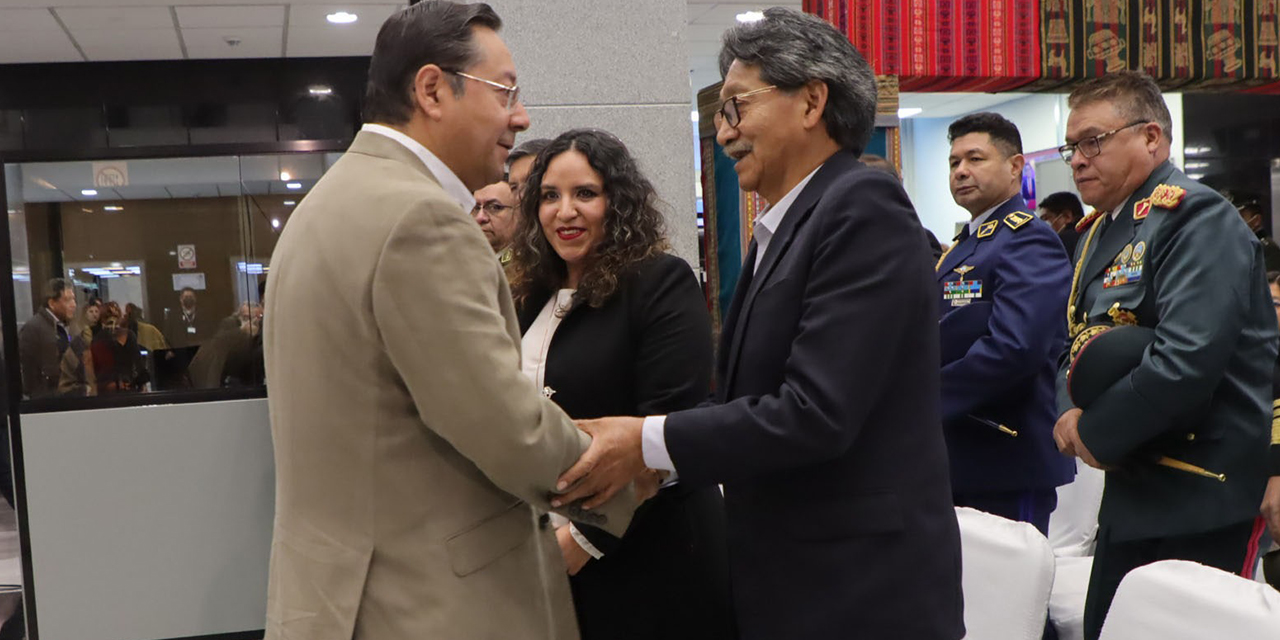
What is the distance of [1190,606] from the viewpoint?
1.50 metres

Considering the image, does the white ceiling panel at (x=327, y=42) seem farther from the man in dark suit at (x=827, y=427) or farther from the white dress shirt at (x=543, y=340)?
the man in dark suit at (x=827, y=427)

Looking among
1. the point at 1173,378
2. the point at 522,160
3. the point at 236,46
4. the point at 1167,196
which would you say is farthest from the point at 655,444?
the point at 236,46

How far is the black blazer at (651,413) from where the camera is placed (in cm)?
200

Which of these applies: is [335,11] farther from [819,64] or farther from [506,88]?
[819,64]

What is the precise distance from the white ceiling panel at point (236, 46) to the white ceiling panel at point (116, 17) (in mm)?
323

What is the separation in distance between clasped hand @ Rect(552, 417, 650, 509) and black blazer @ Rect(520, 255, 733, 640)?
1.51ft

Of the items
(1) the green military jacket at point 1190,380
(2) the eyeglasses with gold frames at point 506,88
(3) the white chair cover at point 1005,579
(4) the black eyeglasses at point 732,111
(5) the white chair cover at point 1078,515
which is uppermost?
(2) the eyeglasses with gold frames at point 506,88

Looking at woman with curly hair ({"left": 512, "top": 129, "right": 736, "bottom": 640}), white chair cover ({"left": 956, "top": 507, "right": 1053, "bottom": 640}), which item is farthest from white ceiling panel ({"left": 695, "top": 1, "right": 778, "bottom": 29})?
white chair cover ({"left": 956, "top": 507, "right": 1053, "bottom": 640})

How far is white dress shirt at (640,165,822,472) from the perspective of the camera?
4.79 ft

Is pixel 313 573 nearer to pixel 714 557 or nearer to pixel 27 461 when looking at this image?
pixel 714 557

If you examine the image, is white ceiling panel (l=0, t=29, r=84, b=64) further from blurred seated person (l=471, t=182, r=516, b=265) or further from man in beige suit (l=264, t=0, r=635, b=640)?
man in beige suit (l=264, t=0, r=635, b=640)

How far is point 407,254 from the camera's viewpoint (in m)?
1.24

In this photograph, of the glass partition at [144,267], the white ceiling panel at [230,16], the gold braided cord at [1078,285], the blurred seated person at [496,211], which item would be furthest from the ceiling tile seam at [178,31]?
the gold braided cord at [1078,285]

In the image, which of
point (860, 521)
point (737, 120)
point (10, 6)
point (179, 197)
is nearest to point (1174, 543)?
point (860, 521)
